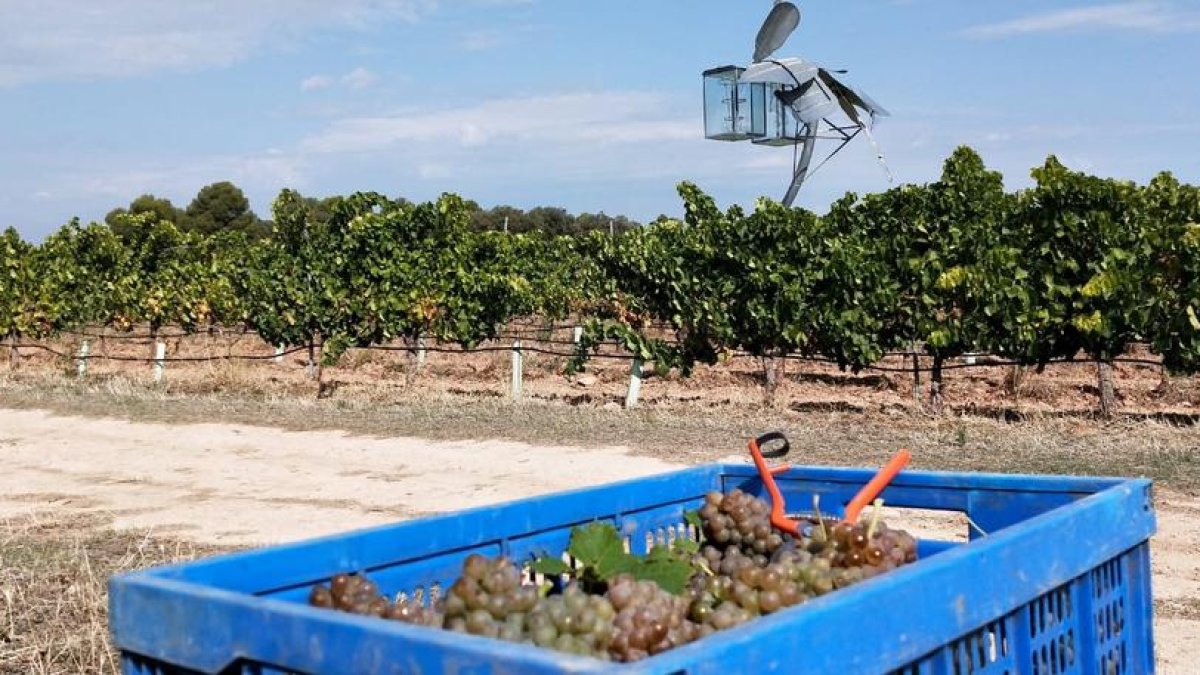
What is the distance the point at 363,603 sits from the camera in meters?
1.90

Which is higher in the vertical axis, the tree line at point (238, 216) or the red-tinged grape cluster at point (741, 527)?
the tree line at point (238, 216)

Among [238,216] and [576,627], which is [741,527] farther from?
[238,216]

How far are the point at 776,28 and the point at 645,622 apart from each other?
80.3ft

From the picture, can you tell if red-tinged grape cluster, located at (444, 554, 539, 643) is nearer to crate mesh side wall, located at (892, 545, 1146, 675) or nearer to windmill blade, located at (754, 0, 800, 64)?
crate mesh side wall, located at (892, 545, 1146, 675)

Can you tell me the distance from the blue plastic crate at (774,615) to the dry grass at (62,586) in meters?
2.43

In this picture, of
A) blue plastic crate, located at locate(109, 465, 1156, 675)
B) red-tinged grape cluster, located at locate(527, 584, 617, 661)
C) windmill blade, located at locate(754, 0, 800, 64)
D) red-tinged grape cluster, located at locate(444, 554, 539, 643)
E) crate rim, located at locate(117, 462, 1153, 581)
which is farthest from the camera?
windmill blade, located at locate(754, 0, 800, 64)

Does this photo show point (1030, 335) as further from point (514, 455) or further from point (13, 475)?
point (13, 475)

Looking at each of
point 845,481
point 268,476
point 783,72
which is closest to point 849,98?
point 783,72

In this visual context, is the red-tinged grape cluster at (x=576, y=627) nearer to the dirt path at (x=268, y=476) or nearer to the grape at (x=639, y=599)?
the grape at (x=639, y=599)

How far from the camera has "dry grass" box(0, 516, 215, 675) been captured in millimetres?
4523

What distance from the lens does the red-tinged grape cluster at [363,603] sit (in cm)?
187

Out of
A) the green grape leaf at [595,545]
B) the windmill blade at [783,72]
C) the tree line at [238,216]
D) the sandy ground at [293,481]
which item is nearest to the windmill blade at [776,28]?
the windmill blade at [783,72]

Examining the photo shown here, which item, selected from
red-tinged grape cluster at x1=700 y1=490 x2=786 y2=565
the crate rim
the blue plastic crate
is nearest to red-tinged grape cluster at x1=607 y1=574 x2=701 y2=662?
the blue plastic crate

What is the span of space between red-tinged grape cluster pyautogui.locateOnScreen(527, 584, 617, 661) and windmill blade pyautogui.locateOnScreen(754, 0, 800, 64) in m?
24.4
